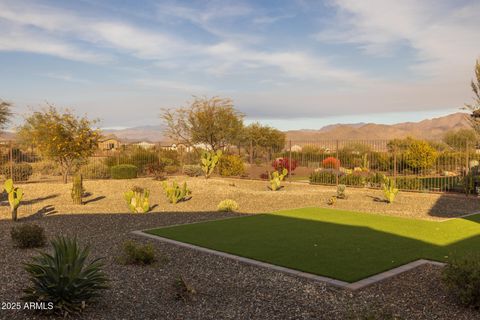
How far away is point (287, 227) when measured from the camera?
1041cm

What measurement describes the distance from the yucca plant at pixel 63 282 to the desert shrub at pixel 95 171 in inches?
796

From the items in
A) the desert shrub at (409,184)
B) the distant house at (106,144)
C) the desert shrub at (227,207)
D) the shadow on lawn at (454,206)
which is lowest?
the shadow on lawn at (454,206)

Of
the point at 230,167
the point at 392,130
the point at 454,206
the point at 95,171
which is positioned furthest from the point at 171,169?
the point at 392,130

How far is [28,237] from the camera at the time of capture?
27.1 feet

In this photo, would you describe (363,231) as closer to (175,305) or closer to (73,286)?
(175,305)

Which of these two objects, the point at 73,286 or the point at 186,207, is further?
the point at 186,207

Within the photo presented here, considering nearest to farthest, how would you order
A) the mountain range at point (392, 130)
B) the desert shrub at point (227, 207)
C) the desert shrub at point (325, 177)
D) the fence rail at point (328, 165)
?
the desert shrub at point (227, 207)
the fence rail at point (328, 165)
the desert shrub at point (325, 177)
the mountain range at point (392, 130)

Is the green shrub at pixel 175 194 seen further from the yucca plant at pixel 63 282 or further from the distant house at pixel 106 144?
the yucca plant at pixel 63 282

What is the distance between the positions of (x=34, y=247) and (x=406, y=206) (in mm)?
11219

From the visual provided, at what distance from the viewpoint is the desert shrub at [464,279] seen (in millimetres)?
4988

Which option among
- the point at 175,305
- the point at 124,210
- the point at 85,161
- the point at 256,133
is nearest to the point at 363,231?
the point at 175,305

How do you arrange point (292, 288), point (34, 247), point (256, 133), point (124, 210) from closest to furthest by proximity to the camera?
point (292, 288), point (34, 247), point (124, 210), point (256, 133)

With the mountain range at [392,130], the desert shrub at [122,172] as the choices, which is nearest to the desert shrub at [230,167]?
the desert shrub at [122,172]

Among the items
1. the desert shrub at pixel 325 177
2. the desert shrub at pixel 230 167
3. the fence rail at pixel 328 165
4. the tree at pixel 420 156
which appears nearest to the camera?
the fence rail at pixel 328 165
